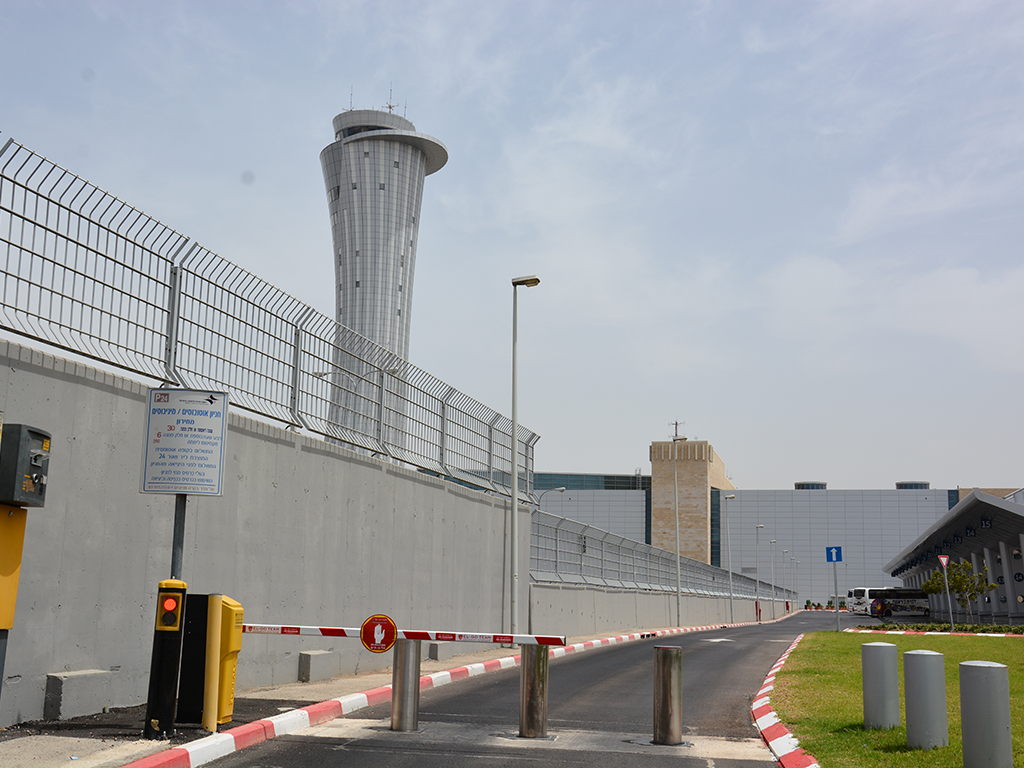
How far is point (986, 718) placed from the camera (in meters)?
6.63

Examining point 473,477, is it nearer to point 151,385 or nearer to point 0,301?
point 151,385

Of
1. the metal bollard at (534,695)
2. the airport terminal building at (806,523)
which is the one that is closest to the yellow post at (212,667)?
the metal bollard at (534,695)

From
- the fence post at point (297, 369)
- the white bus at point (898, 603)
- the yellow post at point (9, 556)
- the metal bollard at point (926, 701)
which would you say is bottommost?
the white bus at point (898, 603)

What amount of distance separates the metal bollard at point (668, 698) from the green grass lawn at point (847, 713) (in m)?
1.11

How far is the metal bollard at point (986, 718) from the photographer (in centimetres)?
655

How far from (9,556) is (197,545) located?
336 cm

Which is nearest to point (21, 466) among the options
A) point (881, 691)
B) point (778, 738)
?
point (778, 738)

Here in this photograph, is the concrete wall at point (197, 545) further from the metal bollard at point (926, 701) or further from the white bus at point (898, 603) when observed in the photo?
the white bus at point (898, 603)

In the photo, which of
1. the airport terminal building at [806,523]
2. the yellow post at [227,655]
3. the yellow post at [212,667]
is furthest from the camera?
the airport terminal building at [806,523]

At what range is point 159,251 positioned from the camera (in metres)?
10.2

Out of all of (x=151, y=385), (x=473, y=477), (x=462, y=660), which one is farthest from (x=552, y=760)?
(x=473, y=477)

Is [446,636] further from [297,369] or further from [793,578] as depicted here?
[793,578]

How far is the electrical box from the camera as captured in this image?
22.2 ft

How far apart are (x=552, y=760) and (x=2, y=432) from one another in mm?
4810
